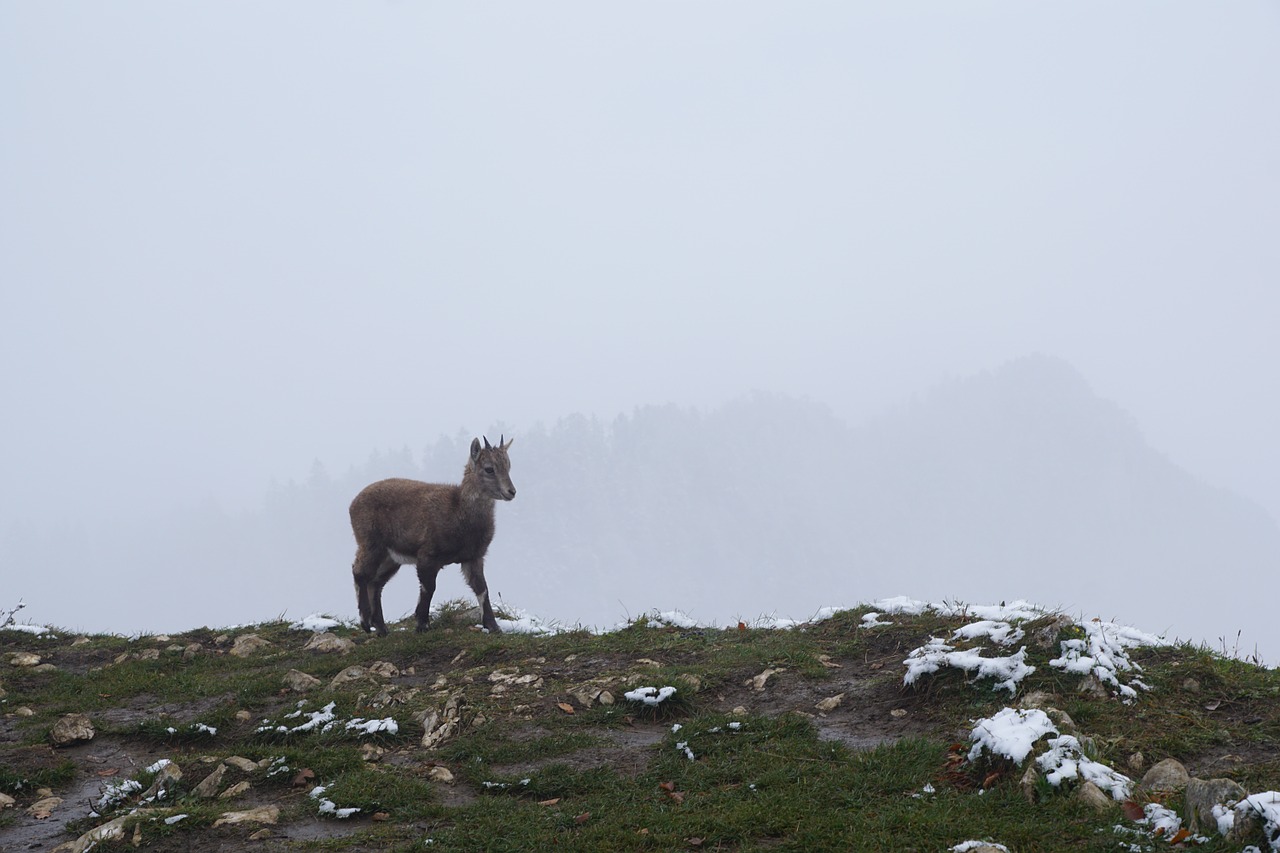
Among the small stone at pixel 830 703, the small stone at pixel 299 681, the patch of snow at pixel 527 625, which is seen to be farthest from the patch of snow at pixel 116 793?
the patch of snow at pixel 527 625

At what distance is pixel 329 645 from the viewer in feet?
39.9

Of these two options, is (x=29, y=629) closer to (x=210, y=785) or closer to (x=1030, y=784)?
(x=210, y=785)

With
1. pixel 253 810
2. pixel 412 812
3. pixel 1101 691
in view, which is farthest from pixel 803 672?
pixel 253 810

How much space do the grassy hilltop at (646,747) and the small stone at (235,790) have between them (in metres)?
0.04

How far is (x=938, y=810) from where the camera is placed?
211 inches

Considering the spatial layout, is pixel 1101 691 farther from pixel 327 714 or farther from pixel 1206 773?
pixel 327 714

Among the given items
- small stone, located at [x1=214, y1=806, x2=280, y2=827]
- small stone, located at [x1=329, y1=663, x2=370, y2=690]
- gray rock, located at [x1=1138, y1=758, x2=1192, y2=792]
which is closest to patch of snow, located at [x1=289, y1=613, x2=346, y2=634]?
small stone, located at [x1=329, y1=663, x2=370, y2=690]

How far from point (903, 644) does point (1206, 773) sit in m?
3.65

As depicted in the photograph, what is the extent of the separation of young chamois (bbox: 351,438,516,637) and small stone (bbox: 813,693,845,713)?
22.8 feet

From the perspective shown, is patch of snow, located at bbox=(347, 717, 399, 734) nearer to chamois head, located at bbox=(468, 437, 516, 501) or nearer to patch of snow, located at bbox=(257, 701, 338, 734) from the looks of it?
patch of snow, located at bbox=(257, 701, 338, 734)

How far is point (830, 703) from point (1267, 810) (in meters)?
3.73

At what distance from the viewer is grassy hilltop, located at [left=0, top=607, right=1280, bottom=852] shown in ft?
17.9

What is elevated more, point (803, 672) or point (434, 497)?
point (434, 497)

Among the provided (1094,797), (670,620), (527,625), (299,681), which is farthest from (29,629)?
(1094,797)
